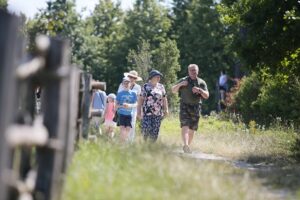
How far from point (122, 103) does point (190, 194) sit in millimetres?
6994

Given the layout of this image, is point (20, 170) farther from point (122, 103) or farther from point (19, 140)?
point (122, 103)

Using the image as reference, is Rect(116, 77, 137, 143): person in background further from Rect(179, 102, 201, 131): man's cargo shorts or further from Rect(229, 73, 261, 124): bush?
Rect(229, 73, 261, 124): bush

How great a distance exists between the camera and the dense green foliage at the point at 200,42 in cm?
1251

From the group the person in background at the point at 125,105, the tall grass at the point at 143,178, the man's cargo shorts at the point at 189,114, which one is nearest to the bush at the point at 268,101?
the man's cargo shorts at the point at 189,114

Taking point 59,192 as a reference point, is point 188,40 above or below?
above

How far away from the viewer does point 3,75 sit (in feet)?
A: 13.8

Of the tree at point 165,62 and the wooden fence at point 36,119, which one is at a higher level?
the tree at point 165,62

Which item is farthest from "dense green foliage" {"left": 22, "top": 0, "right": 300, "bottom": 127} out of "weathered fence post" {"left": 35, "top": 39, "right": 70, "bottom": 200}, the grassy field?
"weathered fence post" {"left": 35, "top": 39, "right": 70, "bottom": 200}

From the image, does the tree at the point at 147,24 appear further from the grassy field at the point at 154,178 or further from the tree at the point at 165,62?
the grassy field at the point at 154,178

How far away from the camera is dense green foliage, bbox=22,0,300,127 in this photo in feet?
41.0

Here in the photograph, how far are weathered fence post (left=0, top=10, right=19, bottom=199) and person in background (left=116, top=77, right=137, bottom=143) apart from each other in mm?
8634

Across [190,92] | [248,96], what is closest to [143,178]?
[190,92]

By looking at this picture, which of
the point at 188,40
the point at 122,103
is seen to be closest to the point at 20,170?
the point at 122,103

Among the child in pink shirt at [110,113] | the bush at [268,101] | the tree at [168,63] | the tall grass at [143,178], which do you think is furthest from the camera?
Result: the tree at [168,63]
